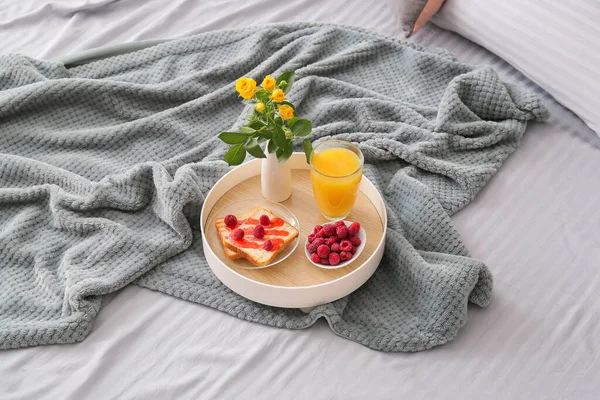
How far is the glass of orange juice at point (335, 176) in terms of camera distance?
4.46ft

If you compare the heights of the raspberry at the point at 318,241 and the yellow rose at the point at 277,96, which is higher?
the yellow rose at the point at 277,96

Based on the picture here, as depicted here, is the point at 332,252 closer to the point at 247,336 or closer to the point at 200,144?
the point at 247,336

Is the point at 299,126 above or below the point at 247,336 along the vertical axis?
above

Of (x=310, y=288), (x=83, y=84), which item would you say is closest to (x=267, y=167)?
(x=310, y=288)

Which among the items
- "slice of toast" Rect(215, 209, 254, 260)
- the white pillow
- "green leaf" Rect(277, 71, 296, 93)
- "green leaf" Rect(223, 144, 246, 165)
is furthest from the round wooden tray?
the white pillow

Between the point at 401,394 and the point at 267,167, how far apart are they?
503mm

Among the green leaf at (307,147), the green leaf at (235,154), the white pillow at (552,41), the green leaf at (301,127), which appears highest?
the white pillow at (552,41)

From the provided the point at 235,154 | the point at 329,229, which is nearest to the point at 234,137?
the point at 235,154

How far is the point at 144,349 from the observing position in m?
1.27

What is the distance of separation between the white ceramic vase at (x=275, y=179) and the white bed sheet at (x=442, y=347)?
0.90ft

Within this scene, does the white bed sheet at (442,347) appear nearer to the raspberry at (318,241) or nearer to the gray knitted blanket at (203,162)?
the gray knitted blanket at (203,162)

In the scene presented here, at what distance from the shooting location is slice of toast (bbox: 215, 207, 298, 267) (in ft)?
4.36

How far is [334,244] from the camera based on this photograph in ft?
4.39

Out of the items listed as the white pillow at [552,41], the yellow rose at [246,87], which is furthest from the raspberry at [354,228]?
the white pillow at [552,41]
